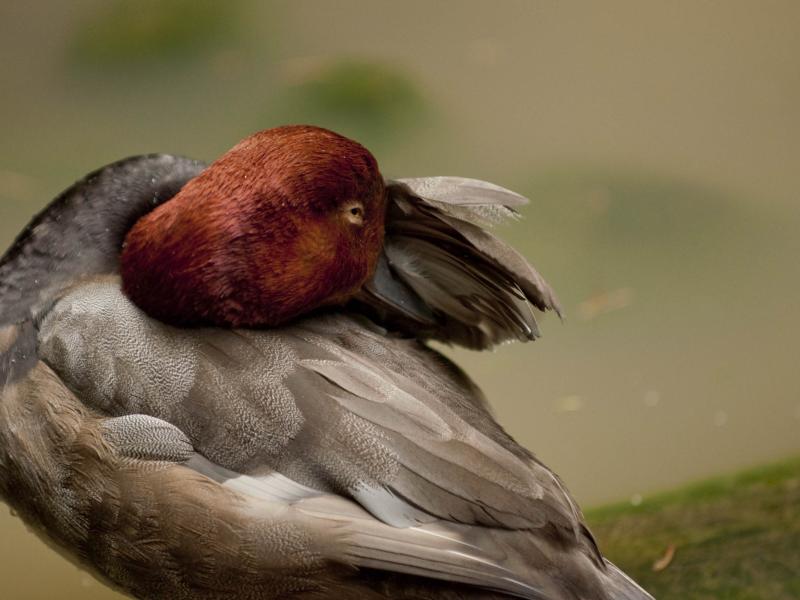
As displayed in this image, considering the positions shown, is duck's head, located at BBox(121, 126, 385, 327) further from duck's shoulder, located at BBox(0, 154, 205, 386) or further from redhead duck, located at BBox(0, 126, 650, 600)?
duck's shoulder, located at BBox(0, 154, 205, 386)

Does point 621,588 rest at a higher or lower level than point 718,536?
higher

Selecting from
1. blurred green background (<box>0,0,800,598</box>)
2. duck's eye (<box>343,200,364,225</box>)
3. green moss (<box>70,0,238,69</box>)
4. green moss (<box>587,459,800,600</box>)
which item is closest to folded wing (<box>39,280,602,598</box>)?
duck's eye (<box>343,200,364,225</box>)

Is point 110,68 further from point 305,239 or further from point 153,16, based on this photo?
point 305,239

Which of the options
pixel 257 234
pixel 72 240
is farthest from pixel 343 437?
pixel 72 240

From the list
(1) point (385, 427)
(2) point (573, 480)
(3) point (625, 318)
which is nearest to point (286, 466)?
(1) point (385, 427)

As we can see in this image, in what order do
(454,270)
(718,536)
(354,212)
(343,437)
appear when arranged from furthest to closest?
1. (718,536)
2. (454,270)
3. (354,212)
4. (343,437)

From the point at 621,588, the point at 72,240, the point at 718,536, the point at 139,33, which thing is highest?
the point at 139,33

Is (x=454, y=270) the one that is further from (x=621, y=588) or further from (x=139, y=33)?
(x=139, y=33)

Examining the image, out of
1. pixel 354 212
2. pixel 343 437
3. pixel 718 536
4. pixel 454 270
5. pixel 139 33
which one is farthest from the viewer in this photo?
pixel 139 33
